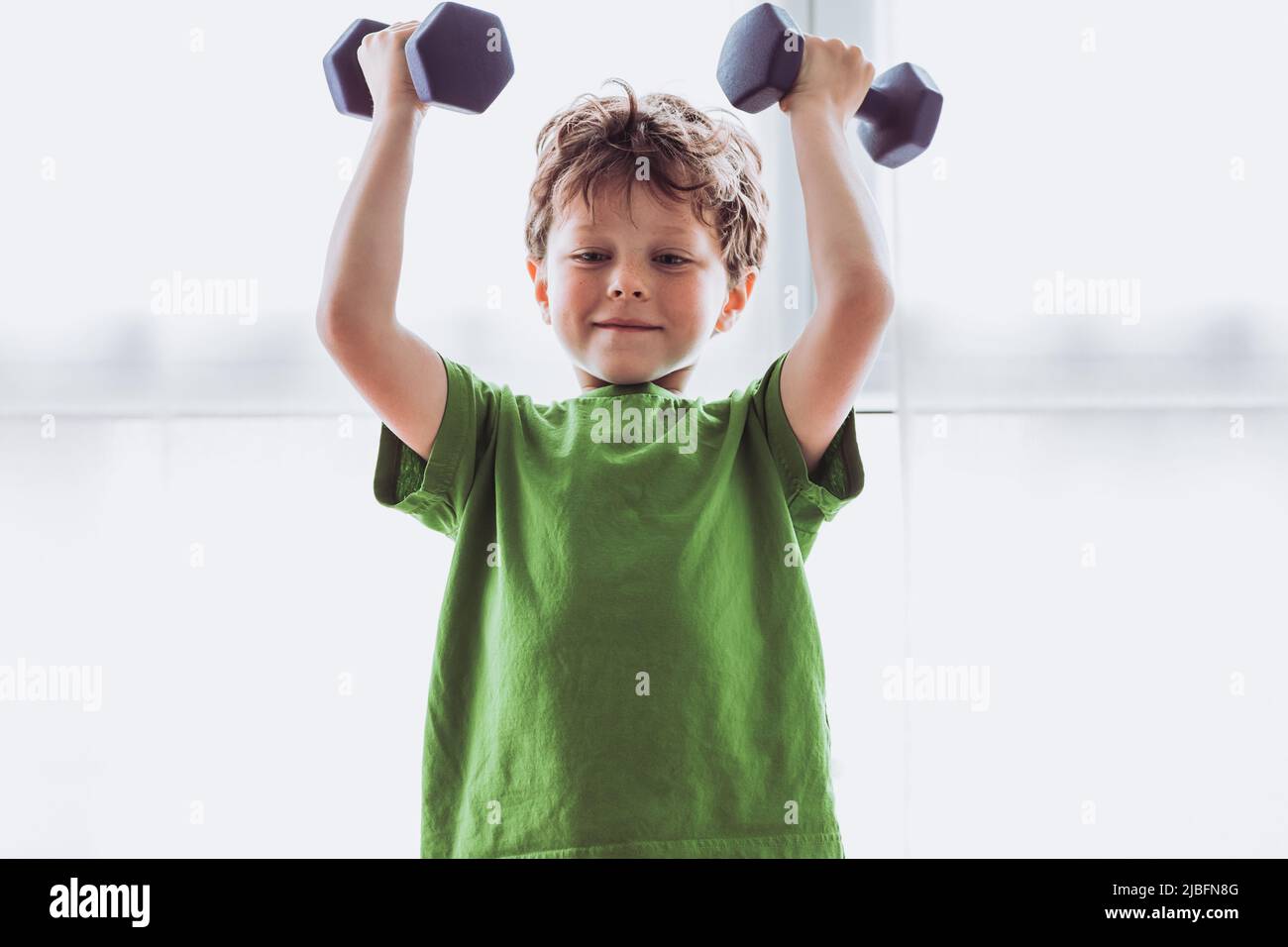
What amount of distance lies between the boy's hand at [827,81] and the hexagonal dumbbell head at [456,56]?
0.77ft

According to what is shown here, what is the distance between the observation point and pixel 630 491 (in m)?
0.79

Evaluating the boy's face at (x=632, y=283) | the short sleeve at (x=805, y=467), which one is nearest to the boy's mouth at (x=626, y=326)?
the boy's face at (x=632, y=283)

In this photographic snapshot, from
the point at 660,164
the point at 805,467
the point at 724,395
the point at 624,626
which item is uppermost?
the point at 660,164

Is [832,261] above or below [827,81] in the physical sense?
below

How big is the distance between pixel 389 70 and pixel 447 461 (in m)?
0.30

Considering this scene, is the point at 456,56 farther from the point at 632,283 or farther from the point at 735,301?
the point at 735,301

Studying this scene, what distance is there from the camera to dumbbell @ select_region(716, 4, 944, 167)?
0.81 m

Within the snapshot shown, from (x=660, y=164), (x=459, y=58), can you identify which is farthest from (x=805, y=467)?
(x=459, y=58)

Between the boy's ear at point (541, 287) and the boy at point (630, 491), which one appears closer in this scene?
the boy at point (630, 491)

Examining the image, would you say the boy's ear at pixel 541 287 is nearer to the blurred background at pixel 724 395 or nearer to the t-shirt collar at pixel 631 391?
the t-shirt collar at pixel 631 391

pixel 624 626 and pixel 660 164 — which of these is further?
pixel 660 164

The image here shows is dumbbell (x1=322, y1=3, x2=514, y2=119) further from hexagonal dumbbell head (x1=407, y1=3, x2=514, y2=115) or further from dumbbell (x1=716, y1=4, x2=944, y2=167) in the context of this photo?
dumbbell (x1=716, y1=4, x2=944, y2=167)

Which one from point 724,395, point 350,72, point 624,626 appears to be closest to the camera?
point 624,626

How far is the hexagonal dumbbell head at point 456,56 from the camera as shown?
754 mm
